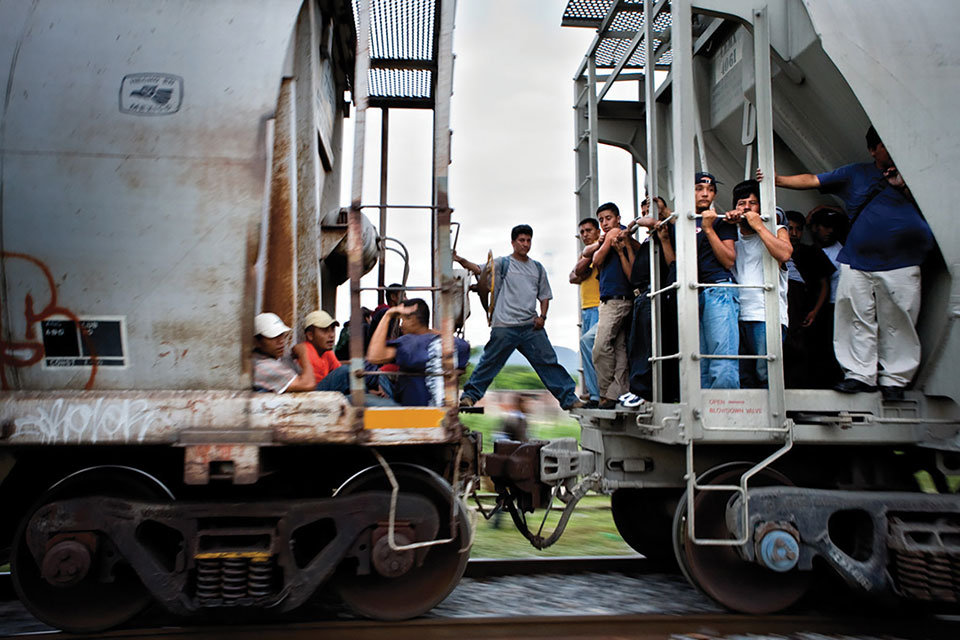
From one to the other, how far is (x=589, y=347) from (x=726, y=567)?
6.75ft

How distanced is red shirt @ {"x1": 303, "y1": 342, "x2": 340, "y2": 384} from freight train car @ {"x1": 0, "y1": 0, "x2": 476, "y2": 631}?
1.52ft

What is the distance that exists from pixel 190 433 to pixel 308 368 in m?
0.66

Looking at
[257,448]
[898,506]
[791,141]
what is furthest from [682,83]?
[257,448]

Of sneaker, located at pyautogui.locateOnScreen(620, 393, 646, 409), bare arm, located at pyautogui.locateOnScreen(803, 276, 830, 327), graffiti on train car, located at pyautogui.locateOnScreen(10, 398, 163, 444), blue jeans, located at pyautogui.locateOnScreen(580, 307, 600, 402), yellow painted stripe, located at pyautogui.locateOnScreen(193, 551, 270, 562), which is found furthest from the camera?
blue jeans, located at pyautogui.locateOnScreen(580, 307, 600, 402)

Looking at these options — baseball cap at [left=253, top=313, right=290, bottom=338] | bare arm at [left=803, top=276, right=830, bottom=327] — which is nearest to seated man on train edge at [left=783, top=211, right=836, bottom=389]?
bare arm at [left=803, top=276, right=830, bottom=327]

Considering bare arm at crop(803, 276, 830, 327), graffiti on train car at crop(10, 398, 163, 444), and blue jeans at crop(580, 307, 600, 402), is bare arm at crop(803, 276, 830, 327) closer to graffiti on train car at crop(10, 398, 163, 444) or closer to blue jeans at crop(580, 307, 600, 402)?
blue jeans at crop(580, 307, 600, 402)

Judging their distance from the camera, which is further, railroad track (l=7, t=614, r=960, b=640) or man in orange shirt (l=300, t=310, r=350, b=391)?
man in orange shirt (l=300, t=310, r=350, b=391)

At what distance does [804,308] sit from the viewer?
4562mm

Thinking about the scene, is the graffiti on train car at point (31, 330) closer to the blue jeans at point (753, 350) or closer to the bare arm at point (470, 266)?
the bare arm at point (470, 266)

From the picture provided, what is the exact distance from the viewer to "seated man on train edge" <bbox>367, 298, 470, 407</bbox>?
352 centimetres

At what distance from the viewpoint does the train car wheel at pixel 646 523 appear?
16.9ft

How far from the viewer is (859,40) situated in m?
3.96

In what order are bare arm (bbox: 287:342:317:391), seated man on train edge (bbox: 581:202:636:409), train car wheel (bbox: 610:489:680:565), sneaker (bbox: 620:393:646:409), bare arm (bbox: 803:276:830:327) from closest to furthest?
bare arm (bbox: 287:342:317:391), sneaker (bbox: 620:393:646:409), bare arm (bbox: 803:276:830:327), seated man on train edge (bbox: 581:202:636:409), train car wheel (bbox: 610:489:680:565)

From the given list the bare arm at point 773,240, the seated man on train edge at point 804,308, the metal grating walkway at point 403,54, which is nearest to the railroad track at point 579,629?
the seated man on train edge at point 804,308
